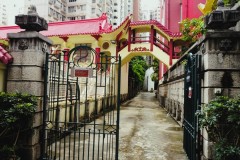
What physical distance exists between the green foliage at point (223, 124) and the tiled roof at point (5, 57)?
425cm

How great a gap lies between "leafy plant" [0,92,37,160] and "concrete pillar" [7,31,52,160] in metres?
0.30

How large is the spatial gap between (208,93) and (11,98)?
13.0 ft

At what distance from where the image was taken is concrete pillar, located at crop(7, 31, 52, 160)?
16.9 ft

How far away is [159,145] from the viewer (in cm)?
699

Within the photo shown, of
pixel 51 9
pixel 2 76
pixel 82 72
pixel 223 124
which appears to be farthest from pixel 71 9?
pixel 223 124

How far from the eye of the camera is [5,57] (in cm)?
503

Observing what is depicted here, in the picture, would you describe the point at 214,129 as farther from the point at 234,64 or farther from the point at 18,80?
the point at 18,80

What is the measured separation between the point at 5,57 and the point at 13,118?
59.9 inches

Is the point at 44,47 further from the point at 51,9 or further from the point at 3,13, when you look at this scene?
the point at 3,13

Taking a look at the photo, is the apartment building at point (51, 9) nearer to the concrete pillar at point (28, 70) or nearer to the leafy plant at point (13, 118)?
the concrete pillar at point (28, 70)

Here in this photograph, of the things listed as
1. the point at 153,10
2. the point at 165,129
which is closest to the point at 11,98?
the point at 165,129

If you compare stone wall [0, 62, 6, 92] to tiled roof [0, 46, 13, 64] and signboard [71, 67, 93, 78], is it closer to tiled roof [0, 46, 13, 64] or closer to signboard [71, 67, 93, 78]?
tiled roof [0, 46, 13, 64]

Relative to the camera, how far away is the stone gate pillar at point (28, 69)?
5160 mm

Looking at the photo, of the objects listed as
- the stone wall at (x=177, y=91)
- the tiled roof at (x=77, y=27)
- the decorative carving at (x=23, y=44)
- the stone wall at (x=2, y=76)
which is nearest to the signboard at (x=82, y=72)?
the decorative carving at (x=23, y=44)
